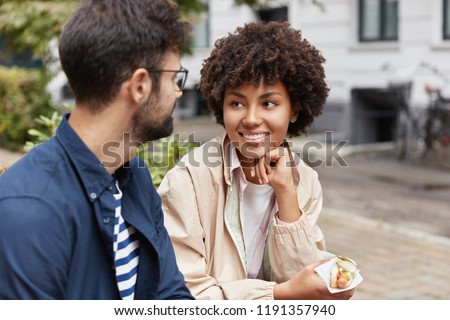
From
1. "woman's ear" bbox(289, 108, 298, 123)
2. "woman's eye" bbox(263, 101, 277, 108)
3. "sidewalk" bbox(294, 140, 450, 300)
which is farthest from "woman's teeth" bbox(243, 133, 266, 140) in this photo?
"sidewalk" bbox(294, 140, 450, 300)

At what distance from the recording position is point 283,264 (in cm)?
270

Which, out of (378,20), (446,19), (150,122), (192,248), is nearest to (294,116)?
(192,248)

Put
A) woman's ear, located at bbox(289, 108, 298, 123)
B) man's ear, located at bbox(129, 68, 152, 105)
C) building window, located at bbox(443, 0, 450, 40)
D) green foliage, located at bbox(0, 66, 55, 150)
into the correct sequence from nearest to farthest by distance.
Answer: man's ear, located at bbox(129, 68, 152, 105) → woman's ear, located at bbox(289, 108, 298, 123) → green foliage, located at bbox(0, 66, 55, 150) → building window, located at bbox(443, 0, 450, 40)

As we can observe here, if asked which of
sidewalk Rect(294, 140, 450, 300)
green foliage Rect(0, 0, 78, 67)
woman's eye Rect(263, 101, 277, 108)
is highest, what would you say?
green foliage Rect(0, 0, 78, 67)

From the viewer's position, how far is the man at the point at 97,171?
1.72m

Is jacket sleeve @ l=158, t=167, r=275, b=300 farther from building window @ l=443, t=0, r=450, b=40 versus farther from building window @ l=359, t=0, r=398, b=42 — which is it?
building window @ l=359, t=0, r=398, b=42

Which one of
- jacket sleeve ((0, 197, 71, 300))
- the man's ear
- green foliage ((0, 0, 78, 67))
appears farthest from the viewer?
green foliage ((0, 0, 78, 67))

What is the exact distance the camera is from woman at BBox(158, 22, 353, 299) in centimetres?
262

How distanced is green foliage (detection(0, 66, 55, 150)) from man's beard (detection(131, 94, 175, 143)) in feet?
31.9

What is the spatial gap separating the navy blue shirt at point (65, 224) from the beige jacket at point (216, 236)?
44 centimetres

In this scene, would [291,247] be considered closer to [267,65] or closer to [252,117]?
[252,117]

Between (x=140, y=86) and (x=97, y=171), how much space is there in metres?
0.27

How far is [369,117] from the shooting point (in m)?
13.8
